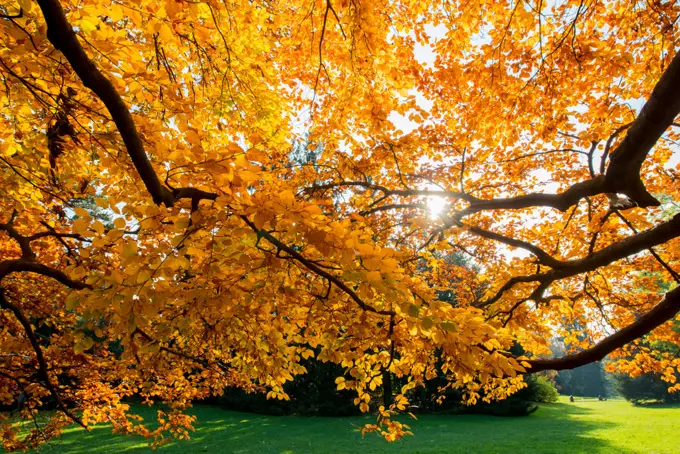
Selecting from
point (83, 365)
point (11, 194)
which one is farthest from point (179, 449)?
point (11, 194)

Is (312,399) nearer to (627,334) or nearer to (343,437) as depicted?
(343,437)

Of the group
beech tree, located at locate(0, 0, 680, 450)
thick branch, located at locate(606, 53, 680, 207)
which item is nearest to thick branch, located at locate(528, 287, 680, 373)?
beech tree, located at locate(0, 0, 680, 450)

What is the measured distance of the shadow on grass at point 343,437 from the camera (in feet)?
41.3

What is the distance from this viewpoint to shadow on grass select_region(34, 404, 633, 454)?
12578mm

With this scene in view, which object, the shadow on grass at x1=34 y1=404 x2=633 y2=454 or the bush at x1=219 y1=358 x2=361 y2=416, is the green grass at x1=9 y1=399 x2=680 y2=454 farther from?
the bush at x1=219 y1=358 x2=361 y2=416

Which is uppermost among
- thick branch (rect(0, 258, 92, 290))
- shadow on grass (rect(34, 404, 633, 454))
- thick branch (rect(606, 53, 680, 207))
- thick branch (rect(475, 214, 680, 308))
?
thick branch (rect(606, 53, 680, 207))

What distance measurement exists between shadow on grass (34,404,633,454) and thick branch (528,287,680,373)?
9.91 meters

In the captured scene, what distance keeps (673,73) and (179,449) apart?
Result: 14.9m

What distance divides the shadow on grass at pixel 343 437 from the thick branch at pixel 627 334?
991 centimetres

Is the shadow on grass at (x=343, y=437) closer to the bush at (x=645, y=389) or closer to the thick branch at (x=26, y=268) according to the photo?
the thick branch at (x=26, y=268)

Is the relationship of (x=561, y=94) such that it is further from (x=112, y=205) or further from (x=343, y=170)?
(x=112, y=205)

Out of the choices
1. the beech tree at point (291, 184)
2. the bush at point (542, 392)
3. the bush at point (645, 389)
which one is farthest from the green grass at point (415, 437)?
the bush at point (645, 389)

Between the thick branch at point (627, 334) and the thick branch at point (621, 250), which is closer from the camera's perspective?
the thick branch at point (621, 250)

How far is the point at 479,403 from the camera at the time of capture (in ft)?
70.6
